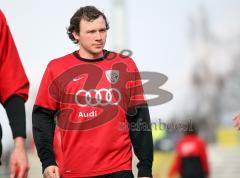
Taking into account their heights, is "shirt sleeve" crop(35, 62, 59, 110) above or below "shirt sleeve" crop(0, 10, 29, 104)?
below

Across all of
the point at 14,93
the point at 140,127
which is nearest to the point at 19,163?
the point at 14,93

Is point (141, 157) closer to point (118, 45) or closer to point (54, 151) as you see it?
point (54, 151)

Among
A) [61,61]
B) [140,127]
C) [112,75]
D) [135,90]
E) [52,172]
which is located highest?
[61,61]

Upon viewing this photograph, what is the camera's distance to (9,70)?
4.24 m

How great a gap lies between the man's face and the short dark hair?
0.04m

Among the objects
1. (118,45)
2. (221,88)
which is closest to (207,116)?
(221,88)

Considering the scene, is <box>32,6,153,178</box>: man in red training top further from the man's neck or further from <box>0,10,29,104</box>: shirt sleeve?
<box>0,10,29,104</box>: shirt sleeve

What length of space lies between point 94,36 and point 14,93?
2.50m

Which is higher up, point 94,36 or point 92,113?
point 94,36

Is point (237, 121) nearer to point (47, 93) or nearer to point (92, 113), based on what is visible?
point (92, 113)

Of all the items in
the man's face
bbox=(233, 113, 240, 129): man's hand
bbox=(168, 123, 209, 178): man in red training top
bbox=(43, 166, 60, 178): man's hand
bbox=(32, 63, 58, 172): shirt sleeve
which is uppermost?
the man's face

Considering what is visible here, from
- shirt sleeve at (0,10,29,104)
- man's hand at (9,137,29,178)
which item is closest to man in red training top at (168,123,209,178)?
shirt sleeve at (0,10,29,104)

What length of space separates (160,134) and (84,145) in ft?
75.3

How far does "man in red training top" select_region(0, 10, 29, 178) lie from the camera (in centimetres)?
393
